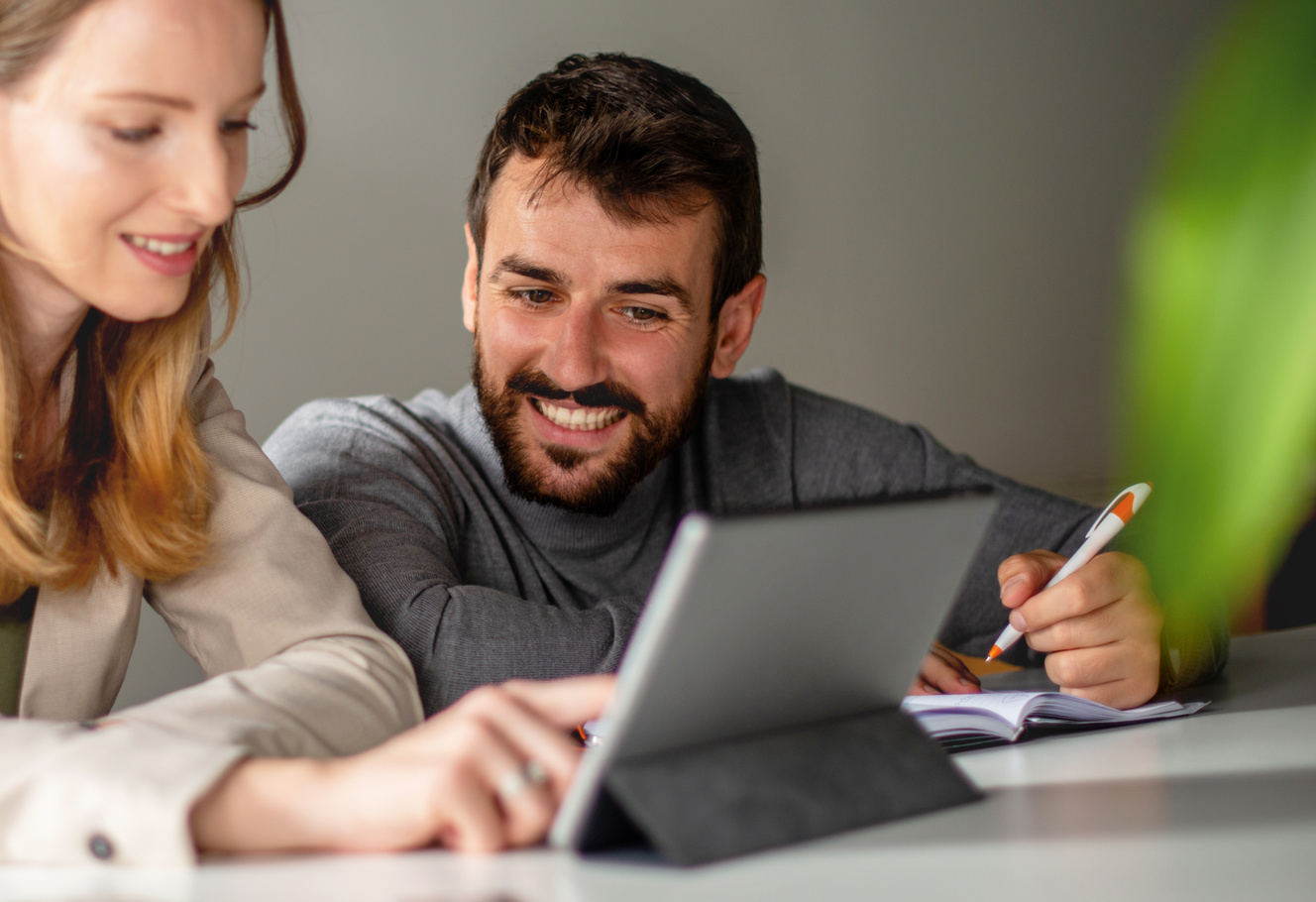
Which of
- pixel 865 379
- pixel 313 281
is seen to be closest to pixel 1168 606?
pixel 313 281

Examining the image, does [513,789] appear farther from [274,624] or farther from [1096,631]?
[1096,631]

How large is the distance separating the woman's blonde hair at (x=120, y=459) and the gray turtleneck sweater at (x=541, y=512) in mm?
252

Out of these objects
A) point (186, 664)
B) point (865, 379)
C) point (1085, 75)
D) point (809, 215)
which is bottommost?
point (186, 664)

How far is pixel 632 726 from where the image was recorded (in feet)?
1.62

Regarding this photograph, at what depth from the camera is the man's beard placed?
1381 millimetres

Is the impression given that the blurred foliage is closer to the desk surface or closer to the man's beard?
the desk surface

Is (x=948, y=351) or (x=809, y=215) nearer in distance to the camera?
(x=809, y=215)

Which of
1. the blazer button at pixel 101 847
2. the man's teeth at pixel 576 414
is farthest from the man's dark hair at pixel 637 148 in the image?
the blazer button at pixel 101 847

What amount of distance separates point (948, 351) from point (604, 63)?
191cm

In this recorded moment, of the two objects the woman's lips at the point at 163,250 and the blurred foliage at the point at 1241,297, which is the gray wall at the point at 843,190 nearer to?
the woman's lips at the point at 163,250

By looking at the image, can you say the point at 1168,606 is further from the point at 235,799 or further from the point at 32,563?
the point at 32,563

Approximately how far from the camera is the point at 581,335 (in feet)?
4.39

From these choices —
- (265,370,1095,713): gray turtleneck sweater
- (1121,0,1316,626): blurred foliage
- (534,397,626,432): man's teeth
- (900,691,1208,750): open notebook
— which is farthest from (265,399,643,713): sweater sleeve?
(1121,0,1316,626): blurred foliage

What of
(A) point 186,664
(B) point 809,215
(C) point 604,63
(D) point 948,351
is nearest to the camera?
(C) point 604,63
